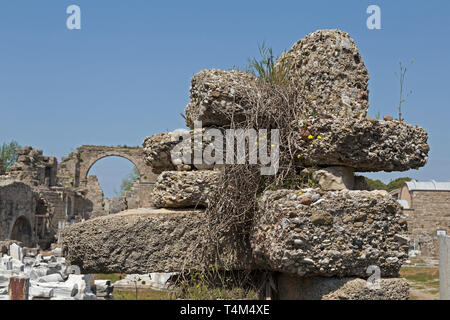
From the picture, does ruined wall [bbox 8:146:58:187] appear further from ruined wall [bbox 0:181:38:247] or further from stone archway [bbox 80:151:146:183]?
stone archway [bbox 80:151:146:183]

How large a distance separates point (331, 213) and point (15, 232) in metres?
22.3

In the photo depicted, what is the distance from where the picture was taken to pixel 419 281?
510 inches

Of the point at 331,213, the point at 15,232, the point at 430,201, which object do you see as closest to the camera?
the point at 331,213

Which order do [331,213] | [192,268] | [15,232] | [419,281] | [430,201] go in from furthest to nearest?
[430,201], [15,232], [419,281], [192,268], [331,213]

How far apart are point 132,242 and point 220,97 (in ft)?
4.22

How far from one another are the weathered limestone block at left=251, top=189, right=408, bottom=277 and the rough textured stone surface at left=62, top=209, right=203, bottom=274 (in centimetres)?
81

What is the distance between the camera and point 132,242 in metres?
3.79

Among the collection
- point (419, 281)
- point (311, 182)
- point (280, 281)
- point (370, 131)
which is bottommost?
point (419, 281)

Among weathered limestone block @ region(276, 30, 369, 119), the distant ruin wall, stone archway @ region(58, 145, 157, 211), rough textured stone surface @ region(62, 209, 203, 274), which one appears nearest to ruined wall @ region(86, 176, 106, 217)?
stone archway @ region(58, 145, 157, 211)

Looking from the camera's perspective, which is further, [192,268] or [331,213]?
[192,268]

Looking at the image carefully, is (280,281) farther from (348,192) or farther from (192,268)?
(348,192)

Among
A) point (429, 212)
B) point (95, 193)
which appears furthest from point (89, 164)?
point (429, 212)

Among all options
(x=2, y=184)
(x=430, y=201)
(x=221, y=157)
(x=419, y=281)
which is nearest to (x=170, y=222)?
(x=221, y=157)

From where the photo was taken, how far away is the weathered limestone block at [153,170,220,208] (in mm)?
3885
